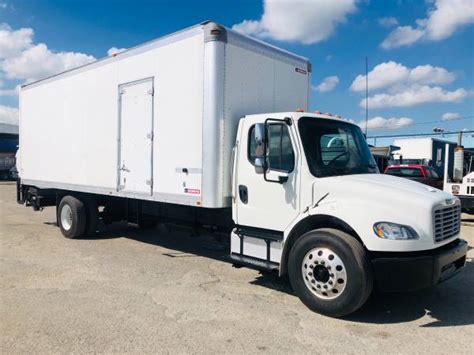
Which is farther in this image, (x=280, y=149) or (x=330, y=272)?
(x=280, y=149)

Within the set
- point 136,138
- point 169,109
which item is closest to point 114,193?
point 136,138

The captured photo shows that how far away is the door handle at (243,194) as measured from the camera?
591 cm

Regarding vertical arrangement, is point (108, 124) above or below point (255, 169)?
above

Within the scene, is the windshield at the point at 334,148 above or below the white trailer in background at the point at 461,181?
above

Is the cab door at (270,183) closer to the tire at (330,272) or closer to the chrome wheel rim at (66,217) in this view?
the tire at (330,272)

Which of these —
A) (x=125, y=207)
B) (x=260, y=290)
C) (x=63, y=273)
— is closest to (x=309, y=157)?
(x=260, y=290)

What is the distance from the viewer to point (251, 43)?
6.43 metres

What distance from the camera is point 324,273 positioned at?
16.2 ft

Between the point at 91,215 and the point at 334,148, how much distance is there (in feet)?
18.9

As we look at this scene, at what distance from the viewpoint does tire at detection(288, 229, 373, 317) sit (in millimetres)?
4641

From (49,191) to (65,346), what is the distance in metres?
7.13

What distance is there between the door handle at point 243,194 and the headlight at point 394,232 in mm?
1909

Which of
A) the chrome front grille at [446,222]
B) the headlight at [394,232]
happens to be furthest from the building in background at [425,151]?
the headlight at [394,232]

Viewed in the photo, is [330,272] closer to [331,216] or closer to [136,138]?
[331,216]
